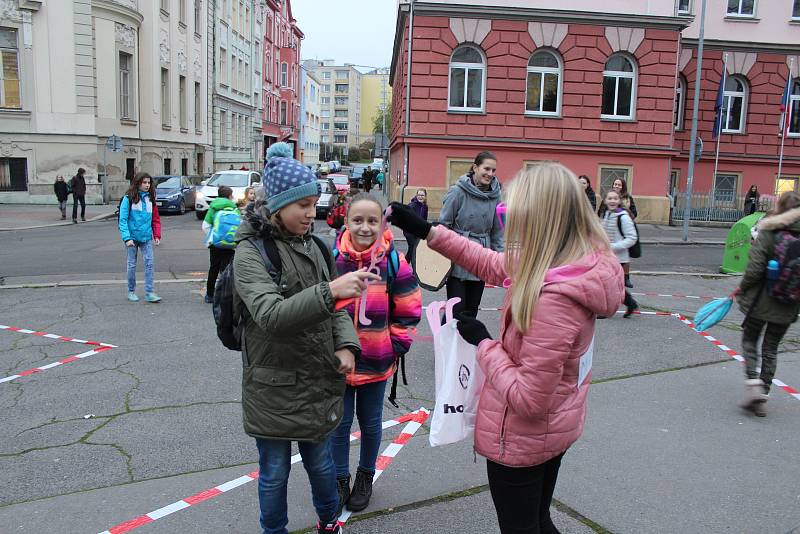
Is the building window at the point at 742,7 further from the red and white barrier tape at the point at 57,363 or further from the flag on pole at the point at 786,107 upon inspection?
the red and white barrier tape at the point at 57,363

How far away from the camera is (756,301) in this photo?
529cm

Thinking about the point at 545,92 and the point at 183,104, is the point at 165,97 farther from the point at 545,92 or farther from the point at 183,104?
the point at 545,92

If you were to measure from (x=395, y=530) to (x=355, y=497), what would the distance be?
33cm

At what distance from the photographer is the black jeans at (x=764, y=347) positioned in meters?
5.29

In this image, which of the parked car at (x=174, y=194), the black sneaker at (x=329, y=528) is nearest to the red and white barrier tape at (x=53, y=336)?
the black sneaker at (x=329, y=528)

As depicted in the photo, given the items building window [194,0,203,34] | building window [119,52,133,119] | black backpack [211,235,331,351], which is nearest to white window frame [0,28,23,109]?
building window [119,52,133,119]

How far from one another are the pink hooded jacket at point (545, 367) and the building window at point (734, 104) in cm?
2825

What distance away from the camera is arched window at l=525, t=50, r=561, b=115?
23375 millimetres

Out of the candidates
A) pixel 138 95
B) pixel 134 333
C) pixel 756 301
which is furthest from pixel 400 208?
pixel 138 95

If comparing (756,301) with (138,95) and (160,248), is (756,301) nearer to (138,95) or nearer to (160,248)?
(160,248)

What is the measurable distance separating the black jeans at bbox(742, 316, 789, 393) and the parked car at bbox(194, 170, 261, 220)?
68.5 feet

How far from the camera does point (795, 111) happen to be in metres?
27.7

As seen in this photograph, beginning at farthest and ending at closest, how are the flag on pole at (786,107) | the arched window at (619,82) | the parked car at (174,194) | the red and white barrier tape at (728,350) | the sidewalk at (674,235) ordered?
1. the parked car at (174,194)
2. the flag on pole at (786,107)
3. the arched window at (619,82)
4. the sidewalk at (674,235)
5. the red and white barrier tape at (728,350)

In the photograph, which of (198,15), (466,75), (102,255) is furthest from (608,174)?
(198,15)
